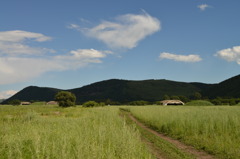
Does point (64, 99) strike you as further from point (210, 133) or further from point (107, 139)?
point (107, 139)

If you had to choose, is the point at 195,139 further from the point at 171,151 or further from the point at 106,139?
the point at 106,139

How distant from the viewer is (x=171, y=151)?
929 centimetres

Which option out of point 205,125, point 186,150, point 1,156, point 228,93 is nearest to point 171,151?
point 186,150

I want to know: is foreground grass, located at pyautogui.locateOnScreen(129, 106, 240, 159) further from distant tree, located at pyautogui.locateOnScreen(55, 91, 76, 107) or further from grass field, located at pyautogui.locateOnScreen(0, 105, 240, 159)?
distant tree, located at pyautogui.locateOnScreen(55, 91, 76, 107)

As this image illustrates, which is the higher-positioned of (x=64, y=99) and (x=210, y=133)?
(x=64, y=99)


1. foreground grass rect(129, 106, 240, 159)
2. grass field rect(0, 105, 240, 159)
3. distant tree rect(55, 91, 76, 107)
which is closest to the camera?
grass field rect(0, 105, 240, 159)

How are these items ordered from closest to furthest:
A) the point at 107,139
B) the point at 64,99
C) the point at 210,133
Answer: the point at 107,139 → the point at 210,133 → the point at 64,99

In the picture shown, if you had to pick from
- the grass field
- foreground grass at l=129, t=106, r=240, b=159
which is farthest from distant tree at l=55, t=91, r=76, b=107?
the grass field

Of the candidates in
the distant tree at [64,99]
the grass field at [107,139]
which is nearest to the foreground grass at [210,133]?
the grass field at [107,139]

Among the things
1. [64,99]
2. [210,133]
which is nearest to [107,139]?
[210,133]

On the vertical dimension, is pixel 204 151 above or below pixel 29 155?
below

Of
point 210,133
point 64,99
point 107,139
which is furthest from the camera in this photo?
point 64,99

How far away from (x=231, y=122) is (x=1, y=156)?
1213cm

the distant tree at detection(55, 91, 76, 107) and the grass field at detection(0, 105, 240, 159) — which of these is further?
the distant tree at detection(55, 91, 76, 107)
